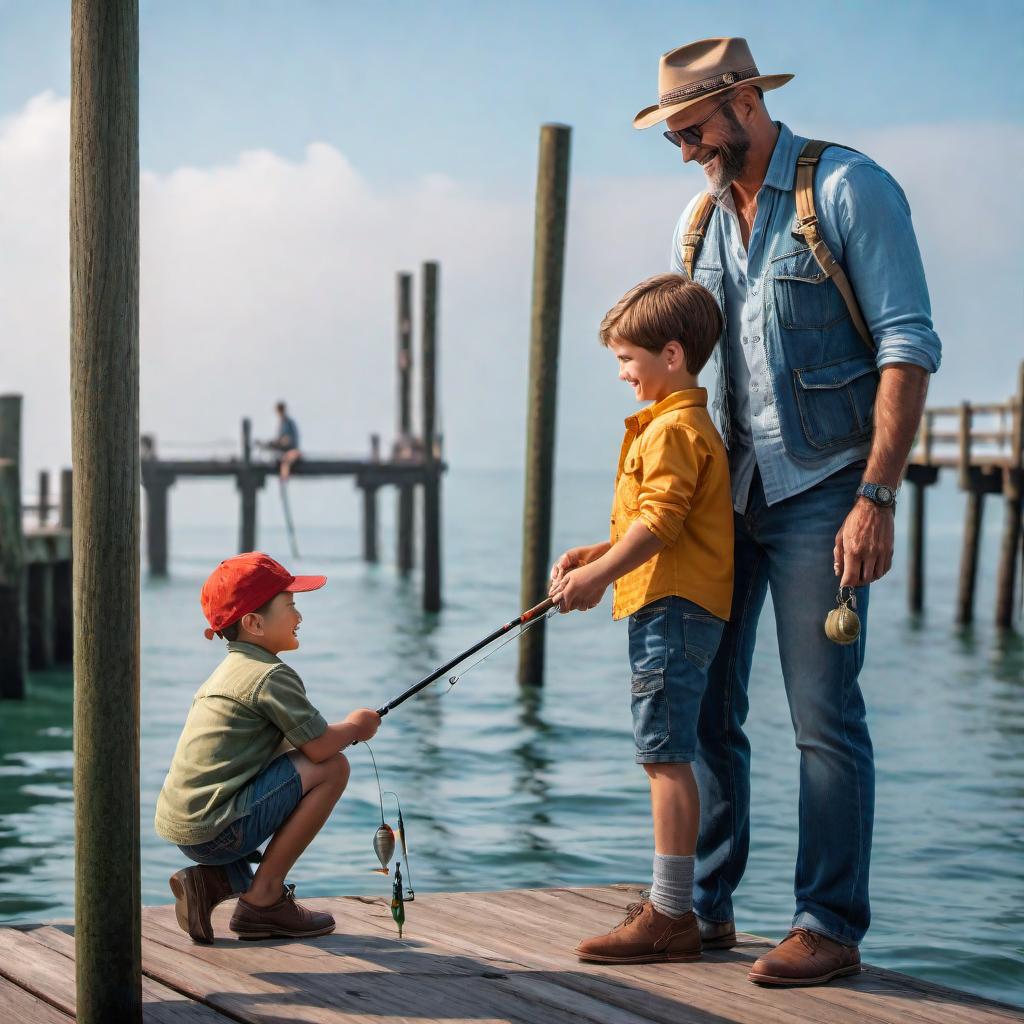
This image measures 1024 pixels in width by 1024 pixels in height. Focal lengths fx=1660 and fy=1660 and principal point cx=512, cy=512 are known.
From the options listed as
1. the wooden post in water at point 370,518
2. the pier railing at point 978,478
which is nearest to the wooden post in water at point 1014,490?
the pier railing at point 978,478

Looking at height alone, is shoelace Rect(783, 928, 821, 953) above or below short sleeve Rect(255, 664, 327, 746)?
A: below

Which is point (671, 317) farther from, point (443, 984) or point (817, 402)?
point (443, 984)

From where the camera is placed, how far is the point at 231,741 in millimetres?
3756

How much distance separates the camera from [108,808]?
3.06m

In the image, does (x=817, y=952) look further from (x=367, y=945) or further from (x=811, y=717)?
(x=367, y=945)

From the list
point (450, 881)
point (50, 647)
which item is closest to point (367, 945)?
point (450, 881)

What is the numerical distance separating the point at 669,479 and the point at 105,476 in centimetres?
119

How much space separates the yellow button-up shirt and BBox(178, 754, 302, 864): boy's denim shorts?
2.83 feet

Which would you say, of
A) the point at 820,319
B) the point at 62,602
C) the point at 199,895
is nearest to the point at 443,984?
the point at 199,895

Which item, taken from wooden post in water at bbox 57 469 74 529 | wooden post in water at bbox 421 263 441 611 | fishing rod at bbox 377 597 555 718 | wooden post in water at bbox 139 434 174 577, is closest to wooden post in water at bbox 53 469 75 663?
wooden post in water at bbox 57 469 74 529

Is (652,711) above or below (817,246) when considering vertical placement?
below

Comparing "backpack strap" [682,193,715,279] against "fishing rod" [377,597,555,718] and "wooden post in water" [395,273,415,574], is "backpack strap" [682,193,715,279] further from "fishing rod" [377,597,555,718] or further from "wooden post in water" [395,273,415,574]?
A: "wooden post in water" [395,273,415,574]

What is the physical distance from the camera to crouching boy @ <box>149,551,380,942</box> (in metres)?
3.75

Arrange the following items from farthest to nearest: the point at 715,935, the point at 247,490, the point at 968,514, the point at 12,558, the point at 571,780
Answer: the point at 247,490 → the point at 968,514 → the point at 12,558 → the point at 571,780 → the point at 715,935
